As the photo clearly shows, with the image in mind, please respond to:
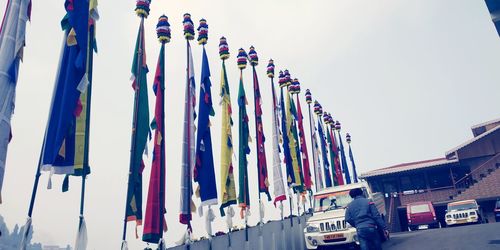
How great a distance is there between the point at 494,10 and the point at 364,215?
4459 mm

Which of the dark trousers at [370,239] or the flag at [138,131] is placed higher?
the flag at [138,131]

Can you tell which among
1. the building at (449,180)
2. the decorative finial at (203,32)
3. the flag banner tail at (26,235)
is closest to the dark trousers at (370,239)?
the flag banner tail at (26,235)

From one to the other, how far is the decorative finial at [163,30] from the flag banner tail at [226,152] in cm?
325

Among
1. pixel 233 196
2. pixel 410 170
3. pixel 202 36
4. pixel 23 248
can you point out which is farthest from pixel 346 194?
pixel 410 170

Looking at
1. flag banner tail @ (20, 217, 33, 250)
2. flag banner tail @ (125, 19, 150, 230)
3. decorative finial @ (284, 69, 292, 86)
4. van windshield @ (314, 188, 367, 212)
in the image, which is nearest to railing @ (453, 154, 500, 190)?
decorative finial @ (284, 69, 292, 86)

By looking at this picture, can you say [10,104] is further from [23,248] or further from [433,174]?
[433,174]

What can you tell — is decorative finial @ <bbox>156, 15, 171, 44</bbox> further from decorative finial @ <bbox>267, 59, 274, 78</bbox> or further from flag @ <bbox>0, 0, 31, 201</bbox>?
decorative finial @ <bbox>267, 59, 274, 78</bbox>

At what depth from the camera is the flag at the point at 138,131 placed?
→ 8.35m

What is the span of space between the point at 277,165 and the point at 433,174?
2563 centimetres

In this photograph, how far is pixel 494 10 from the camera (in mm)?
4145

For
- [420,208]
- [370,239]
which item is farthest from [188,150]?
[420,208]

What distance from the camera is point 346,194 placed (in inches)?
498

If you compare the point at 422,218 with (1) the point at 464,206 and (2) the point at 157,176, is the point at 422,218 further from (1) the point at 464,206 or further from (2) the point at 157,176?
(2) the point at 157,176

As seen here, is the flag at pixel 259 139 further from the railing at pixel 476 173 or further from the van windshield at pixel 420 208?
the railing at pixel 476 173
